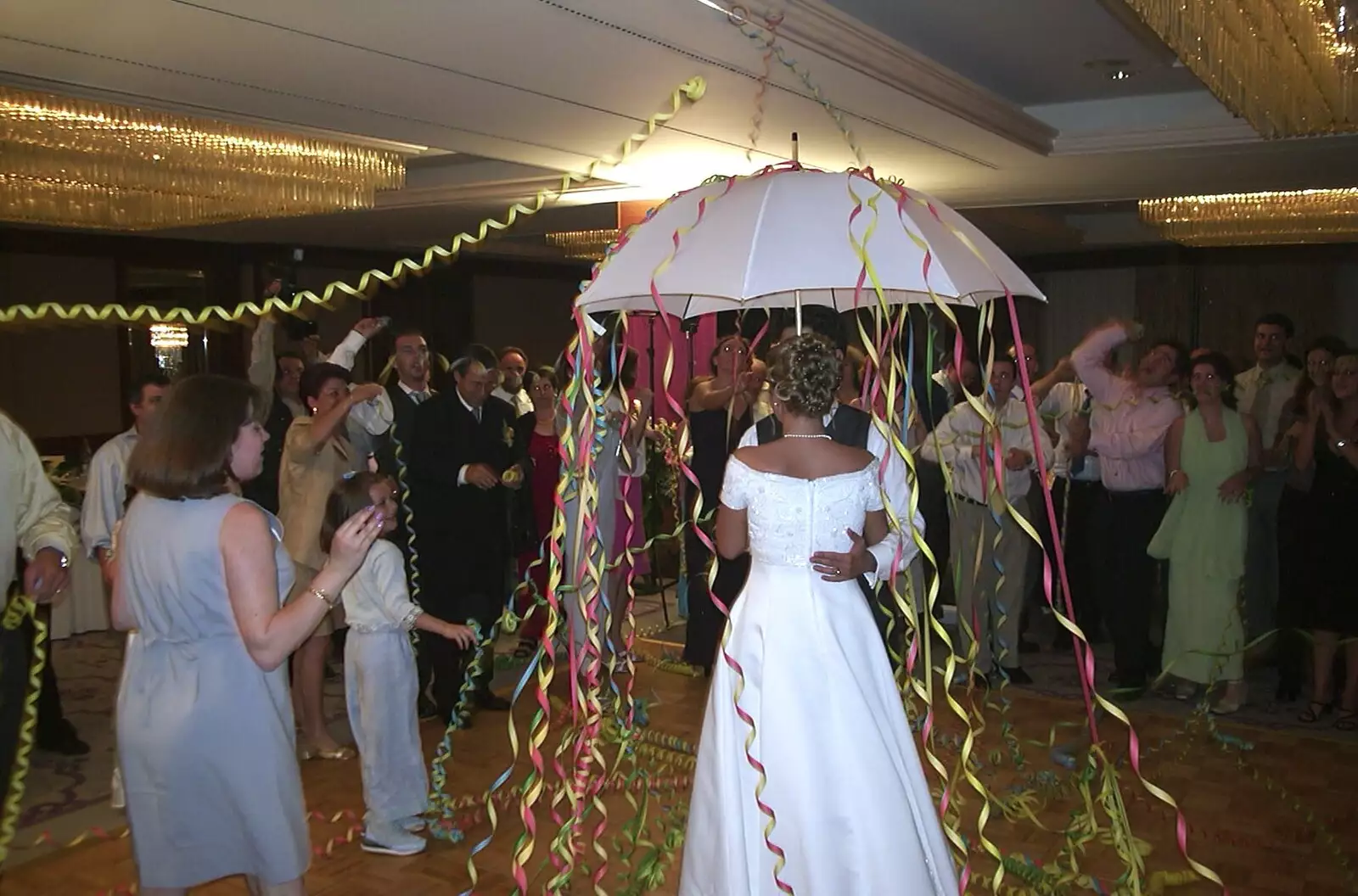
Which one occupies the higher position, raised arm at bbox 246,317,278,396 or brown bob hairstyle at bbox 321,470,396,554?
raised arm at bbox 246,317,278,396

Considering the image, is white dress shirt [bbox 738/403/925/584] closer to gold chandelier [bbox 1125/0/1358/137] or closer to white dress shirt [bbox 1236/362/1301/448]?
gold chandelier [bbox 1125/0/1358/137]

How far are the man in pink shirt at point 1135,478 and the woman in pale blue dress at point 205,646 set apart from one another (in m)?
3.78

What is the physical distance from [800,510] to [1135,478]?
3006 mm

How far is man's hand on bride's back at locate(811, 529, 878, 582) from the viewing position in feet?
8.17

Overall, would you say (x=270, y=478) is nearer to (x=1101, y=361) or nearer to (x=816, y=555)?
(x=816, y=555)

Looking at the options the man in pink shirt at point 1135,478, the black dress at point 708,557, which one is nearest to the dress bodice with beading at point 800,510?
the black dress at point 708,557

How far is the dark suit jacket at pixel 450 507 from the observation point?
4.60 metres

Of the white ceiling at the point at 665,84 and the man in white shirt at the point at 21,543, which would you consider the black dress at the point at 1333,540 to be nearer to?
the white ceiling at the point at 665,84

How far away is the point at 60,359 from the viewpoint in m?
8.38

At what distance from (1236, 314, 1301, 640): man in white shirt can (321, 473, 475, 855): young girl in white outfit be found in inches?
146

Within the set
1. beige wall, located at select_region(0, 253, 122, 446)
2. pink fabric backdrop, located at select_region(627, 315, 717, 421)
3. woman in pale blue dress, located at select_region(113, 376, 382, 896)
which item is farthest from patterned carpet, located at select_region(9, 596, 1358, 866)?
beige wall, located at select_region(0, 253, 122, 446)

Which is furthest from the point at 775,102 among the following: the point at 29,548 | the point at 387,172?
the point at 29,548

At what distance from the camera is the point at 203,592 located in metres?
2.13

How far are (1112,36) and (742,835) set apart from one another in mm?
3043
